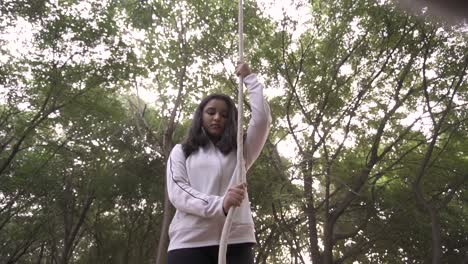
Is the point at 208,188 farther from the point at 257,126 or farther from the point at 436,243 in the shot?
the point at 436,243

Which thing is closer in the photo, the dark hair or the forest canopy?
the dark hair

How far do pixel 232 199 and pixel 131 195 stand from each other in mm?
8439

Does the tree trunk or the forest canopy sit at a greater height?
the forest canopy

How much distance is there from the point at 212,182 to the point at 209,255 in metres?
0.26

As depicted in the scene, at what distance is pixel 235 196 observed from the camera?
1.20m

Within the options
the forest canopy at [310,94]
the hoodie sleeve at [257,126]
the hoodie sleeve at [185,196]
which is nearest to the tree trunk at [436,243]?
the forest canopy at [310,94]

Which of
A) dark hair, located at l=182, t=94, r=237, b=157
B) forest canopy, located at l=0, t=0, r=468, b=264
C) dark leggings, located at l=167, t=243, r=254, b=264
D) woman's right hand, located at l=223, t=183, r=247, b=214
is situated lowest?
dark leggings, located at l=167, t=243, r=254, b=264

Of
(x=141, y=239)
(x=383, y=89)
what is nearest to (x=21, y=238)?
(x=141, y=239)

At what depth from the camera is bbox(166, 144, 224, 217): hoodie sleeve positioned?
4.21 ft

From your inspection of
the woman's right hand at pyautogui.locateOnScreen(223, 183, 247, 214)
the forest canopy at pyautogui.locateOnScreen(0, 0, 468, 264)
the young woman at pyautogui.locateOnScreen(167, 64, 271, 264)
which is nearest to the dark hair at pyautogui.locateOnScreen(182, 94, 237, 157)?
the young woman at pyautogui.locateOnScreen(167, 64, 271, 264)

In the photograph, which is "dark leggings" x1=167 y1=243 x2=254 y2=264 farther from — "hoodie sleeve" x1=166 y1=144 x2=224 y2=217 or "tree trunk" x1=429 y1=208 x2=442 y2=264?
"tree trunk" x1=429 y1=208 x2=442 y2=264

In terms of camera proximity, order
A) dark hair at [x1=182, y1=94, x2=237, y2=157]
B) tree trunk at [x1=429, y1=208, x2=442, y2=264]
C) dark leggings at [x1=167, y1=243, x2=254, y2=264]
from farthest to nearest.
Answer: tree trunk at [x1=429, y1=208, x2=442, y2=264]
dark hair at [x1=182, y1=94, x2=237, y2=157]
dark leggings at [x1=167, y1=243, x2=254, y2=264]

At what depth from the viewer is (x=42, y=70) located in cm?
570

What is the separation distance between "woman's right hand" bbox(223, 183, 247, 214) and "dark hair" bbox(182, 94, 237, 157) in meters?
0.28
